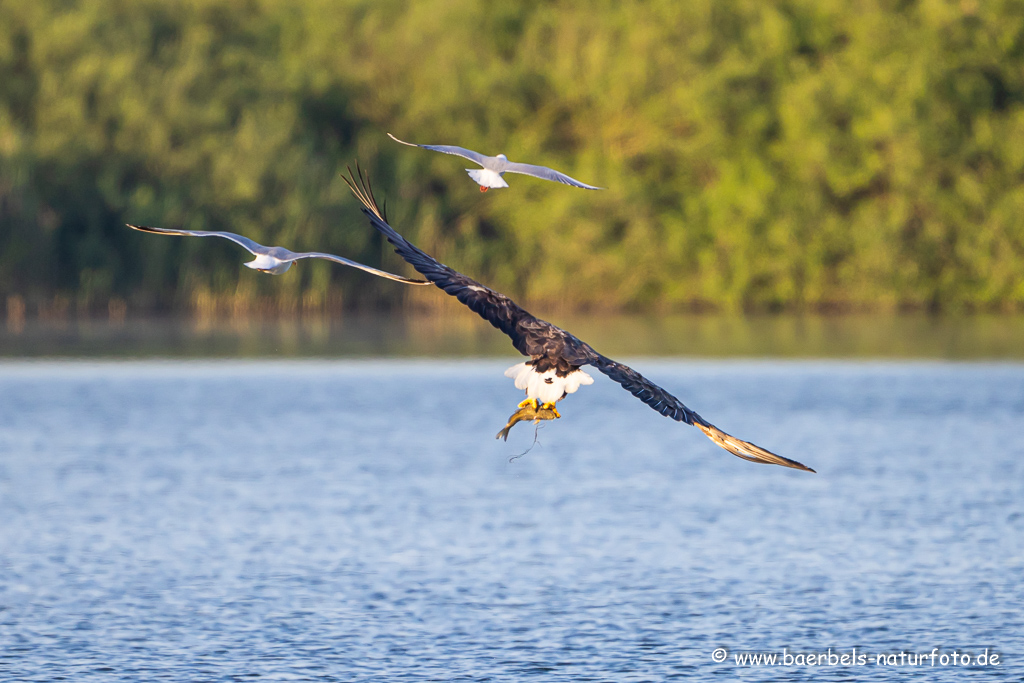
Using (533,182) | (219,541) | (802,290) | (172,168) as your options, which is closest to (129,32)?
(172,168)

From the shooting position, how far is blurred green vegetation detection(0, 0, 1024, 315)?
190ft

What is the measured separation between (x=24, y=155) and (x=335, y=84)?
1492cm

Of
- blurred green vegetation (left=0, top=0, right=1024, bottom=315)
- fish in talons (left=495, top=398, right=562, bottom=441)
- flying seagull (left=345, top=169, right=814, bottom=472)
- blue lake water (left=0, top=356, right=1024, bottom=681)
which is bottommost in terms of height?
blue lake water (left=0, top=356, right=1024, bottom=681)

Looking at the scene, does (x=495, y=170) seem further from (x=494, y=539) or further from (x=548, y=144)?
(x=548, y=144)

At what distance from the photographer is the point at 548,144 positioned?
218 feet

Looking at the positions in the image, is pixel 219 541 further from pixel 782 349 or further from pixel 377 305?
pixel 377 305

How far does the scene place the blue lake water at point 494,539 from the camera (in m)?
14.5

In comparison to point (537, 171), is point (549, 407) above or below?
below

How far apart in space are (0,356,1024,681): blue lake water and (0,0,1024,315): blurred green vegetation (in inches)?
890

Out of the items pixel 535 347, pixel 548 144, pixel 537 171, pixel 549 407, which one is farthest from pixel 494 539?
pixel 548 144

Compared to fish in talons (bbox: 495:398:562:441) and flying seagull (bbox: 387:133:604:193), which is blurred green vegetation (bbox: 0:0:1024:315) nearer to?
flying seagull (bbox: 387:133:604:193)

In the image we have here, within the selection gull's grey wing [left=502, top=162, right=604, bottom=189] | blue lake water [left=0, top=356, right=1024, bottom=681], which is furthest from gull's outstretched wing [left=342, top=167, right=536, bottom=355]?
blue lake water [left=0, top=356, right=1024, bottom=681]

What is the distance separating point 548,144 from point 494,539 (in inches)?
1862

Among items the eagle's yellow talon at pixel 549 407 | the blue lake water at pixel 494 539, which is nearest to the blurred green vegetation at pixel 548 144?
the blue lake water at pixel 494 539
